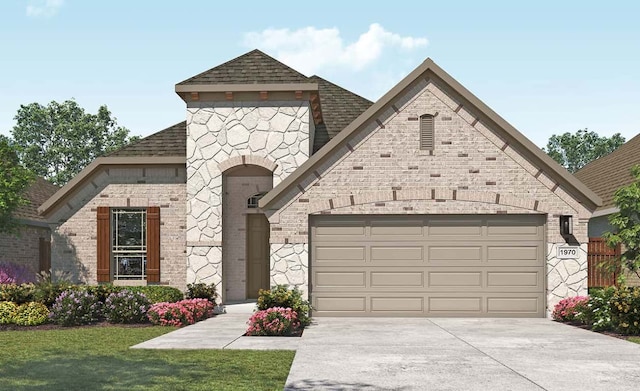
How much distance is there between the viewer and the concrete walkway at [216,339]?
12.5 m

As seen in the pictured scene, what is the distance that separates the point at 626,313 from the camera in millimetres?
14609

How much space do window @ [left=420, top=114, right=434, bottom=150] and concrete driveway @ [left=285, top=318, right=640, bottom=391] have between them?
4793 millimetres

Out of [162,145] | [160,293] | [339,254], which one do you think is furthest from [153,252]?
[339,254]

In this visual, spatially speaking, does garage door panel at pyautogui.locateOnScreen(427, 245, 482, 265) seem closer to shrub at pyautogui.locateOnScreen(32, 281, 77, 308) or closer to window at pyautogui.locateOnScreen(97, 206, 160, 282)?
window at pyautogui.locateOnScreen(97, 206, 160, 282)

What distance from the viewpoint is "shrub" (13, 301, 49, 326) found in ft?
53.8

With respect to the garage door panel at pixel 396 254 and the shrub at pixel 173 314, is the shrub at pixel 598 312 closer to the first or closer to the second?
the garage door panel at pixel 396 254

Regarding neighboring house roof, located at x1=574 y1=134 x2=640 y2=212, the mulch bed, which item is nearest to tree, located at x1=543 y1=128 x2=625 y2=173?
neighboring house roof, located at x1=574 y1=134 x2=640 y2=212

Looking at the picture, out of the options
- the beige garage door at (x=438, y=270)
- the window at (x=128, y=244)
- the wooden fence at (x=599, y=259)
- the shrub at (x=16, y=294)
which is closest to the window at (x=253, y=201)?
the window at (x=128, y=244)

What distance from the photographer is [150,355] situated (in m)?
11.5

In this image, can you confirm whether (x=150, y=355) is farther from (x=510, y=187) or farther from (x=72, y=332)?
(x=510, y=187)

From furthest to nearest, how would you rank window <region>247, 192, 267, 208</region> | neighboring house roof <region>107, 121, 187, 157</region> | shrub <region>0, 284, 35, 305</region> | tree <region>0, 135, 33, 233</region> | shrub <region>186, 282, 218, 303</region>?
tree <region>0, 135, 33, 233</region> < window <region>247, 192, 267, 208</region> < neighboring house roof <region>107, 121, 187, 157</region> < shrub <region>186, 282, 218, 303</region> < shrub <region>0, 284, 35, 305</region>

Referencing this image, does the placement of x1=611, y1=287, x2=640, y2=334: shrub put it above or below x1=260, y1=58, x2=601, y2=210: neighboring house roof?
below

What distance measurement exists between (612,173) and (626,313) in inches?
563

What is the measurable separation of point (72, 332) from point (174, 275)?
510 centimetres
